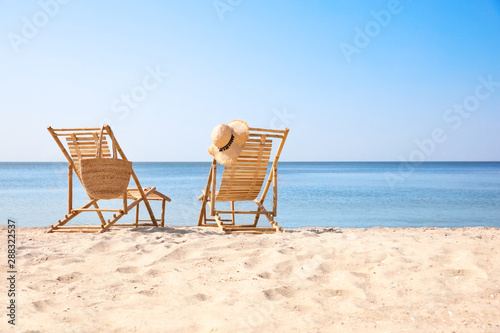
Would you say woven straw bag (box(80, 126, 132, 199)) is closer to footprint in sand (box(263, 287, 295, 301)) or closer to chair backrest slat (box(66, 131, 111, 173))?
chair backrest slat (box(66, 131, 111, 173))

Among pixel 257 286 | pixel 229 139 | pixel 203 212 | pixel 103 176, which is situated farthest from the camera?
pixel 203 212

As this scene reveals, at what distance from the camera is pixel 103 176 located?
16.3ft

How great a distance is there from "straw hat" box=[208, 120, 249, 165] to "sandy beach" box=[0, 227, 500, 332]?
1671 mm

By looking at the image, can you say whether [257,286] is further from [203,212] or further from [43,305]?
[203,212]

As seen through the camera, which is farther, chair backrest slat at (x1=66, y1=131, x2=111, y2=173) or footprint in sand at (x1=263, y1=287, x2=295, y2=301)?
chair backrest slat at (x1=66, y1=131, x2=111, y2=173)

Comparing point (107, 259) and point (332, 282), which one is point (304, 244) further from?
point (107, 259)

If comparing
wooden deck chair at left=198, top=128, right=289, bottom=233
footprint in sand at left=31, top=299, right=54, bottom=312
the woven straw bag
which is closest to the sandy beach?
footprint in sand at left=31, top=299, right=54, bottom=312

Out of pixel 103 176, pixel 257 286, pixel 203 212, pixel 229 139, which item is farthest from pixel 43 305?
pixel 203 212

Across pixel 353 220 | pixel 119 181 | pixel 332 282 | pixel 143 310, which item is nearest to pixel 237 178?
pixel 119 181

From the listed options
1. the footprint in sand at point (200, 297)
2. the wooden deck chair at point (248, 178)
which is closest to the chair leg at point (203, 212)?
the wooden deck chair at point (248, 178)

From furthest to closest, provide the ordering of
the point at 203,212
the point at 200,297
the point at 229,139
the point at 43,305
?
the point at 203,212, the point at 229,139, the point at 200,297, the point at 43,305

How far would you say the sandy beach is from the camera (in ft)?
6.88

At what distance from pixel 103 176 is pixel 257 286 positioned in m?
2.96

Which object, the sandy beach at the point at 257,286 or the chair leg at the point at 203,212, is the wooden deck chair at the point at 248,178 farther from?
the sandy beach at the point at 257,286
